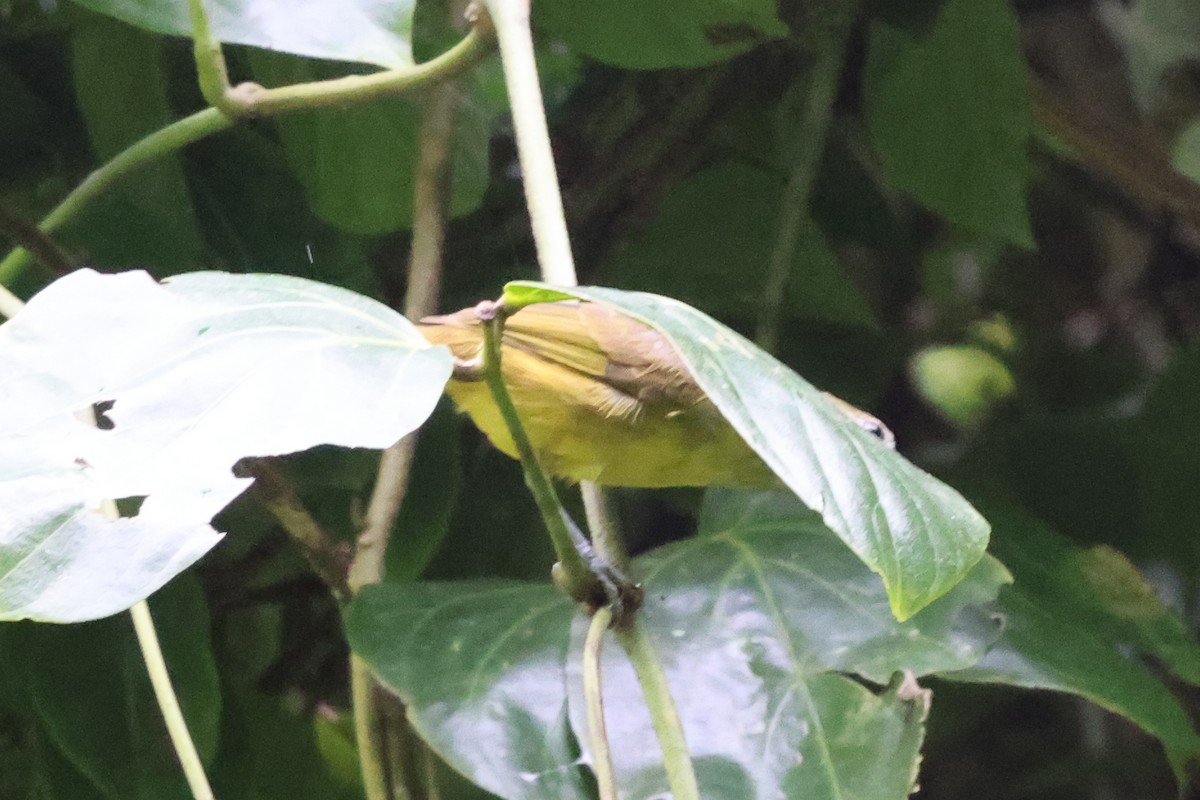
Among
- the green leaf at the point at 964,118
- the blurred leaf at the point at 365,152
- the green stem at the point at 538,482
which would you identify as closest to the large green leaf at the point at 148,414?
the green stem at the point at 538,482

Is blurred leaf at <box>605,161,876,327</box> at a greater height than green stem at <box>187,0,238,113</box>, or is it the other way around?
green stem at <box>187,0,238,113</box>

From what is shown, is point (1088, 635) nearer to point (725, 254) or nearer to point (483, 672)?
point (483, 672)

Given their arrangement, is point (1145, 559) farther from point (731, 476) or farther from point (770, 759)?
point (770, 759)

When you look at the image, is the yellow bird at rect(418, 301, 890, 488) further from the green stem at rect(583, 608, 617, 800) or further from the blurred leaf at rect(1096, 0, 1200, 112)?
the blurred leaf at rect(1096, 0, 1200, 112)

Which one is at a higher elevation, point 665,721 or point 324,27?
point 324,27

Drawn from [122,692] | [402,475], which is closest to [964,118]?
[402,475]

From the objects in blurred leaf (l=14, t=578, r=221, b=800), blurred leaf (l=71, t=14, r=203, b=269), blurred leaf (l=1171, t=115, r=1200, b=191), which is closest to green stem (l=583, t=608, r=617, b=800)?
blurred leaf (l=14, t=578, r=221, b=800)
